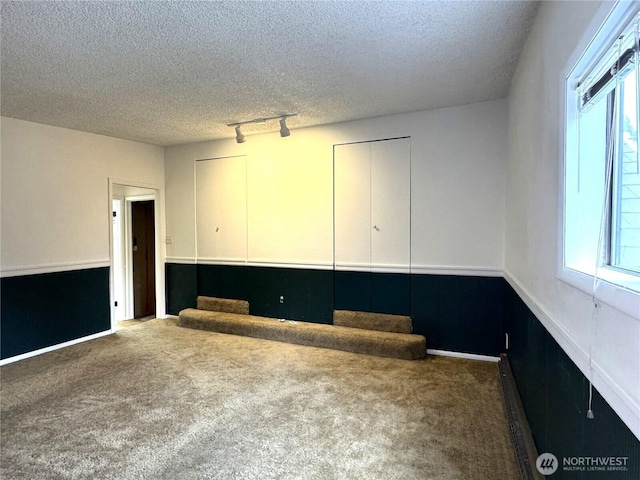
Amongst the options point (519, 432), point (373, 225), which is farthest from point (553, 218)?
point (373, 225)

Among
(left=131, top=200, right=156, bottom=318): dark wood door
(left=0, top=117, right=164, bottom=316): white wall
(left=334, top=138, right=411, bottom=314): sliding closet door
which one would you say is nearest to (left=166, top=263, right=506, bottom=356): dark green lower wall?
(left=334, top=138, right=411, bottom=314): sliding closet door

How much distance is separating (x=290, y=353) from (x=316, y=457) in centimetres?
186

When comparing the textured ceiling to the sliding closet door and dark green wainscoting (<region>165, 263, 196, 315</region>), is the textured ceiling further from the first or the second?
dark green wainscoting (<region>165, 263, 196, 315</region>)

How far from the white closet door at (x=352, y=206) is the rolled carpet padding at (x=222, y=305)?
1.54 metres

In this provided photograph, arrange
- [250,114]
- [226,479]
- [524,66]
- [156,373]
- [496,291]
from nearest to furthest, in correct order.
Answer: [226,479] → [524,66] → [156,373] → [496,291] → [250,114]

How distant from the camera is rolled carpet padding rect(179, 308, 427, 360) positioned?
3701mm

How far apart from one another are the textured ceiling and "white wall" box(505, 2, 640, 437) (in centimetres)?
38

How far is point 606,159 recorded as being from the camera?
1.19 meters

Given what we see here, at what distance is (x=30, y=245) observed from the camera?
394 centimetres

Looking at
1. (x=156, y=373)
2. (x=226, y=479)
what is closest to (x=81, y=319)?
(x=156, y=373)

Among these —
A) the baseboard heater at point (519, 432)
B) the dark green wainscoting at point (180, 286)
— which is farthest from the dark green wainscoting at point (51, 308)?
the baseboard heater at point (519, 432)

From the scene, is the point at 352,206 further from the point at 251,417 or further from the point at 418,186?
the point at 251,417

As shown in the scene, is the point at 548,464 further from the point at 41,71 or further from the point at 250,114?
the point at 41,71

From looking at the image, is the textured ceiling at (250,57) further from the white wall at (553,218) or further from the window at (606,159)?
the window at (606,159)
